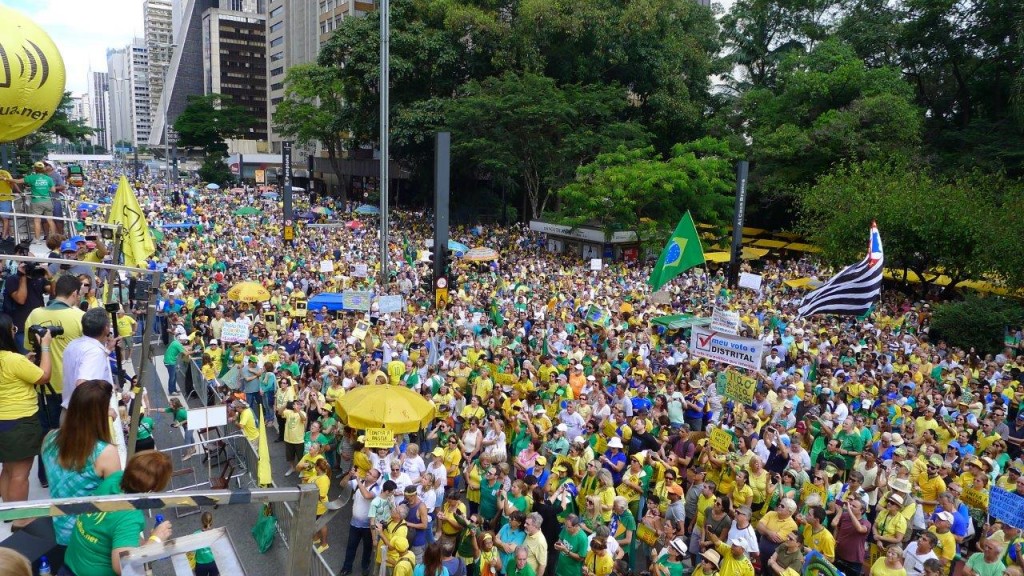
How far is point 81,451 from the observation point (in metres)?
3.53

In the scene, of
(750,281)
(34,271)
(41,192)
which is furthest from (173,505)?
(750,281)

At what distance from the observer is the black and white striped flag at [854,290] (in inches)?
523

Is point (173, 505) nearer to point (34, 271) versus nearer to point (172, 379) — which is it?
point (34, 271)

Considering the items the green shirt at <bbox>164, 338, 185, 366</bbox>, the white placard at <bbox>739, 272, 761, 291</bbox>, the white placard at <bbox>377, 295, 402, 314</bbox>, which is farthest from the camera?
the white placard at <bbox>739, 272, 761, 291</bbox>

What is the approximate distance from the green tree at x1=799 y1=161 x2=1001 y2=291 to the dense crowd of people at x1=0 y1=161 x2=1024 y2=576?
13.4 ft

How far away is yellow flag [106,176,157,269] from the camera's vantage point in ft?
31.4

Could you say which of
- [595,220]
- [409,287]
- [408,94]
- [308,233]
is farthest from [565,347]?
[408,94]

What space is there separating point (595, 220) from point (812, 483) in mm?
23042

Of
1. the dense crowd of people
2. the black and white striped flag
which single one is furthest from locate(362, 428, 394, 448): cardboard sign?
the black and white striped flag

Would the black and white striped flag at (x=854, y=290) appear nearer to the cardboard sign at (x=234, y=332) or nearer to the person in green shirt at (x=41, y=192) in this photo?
the cardboard sign at (x=234, y=332)

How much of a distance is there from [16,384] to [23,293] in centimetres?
293

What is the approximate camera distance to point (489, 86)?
124 feet

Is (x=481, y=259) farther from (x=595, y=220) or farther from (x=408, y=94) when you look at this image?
(x=408, y=94)

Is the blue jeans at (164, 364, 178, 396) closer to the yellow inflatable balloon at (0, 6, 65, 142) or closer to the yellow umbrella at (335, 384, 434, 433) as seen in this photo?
the yellow umbrella at (335, 384, 434, 433)
